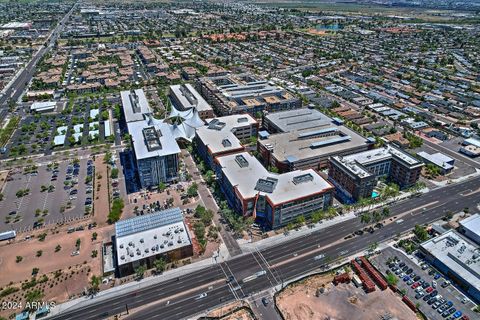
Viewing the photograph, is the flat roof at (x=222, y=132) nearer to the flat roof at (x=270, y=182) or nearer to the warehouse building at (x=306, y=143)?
the warehouse building at (x=306, y=143)

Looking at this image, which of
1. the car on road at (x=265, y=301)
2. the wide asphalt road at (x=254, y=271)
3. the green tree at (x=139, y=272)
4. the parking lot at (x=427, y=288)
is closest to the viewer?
the parking lot at (x=427, y=288)

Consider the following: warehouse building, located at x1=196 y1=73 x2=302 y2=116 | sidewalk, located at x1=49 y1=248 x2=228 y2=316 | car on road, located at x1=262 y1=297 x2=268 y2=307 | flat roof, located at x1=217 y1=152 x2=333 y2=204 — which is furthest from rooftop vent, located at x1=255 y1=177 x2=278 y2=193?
warehouse building, located at x1=196 y1=73 x2=302 y2=116

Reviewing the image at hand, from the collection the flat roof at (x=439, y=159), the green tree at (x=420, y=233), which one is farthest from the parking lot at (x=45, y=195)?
the flat roof at (x=439, y=159)

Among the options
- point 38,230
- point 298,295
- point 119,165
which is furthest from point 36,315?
point 119,165

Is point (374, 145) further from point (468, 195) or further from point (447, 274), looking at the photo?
point (447, 274)

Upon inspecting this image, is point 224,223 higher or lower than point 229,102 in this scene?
lower

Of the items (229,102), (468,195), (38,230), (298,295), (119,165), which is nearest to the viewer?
(298,295)
